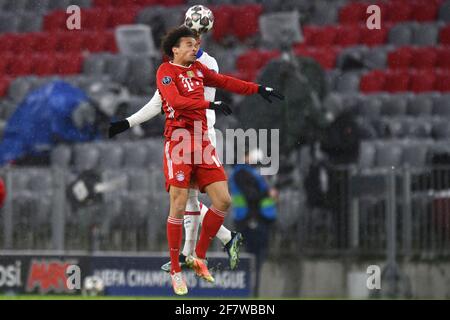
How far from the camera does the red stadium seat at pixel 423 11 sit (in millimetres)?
23891

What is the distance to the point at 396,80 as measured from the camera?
75.3 ft

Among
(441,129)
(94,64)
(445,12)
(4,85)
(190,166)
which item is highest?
(445,12)

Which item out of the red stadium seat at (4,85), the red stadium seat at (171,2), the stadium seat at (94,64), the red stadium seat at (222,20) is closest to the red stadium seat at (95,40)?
the stadium seat at (94,64)

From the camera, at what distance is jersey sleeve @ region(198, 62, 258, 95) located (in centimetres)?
1339

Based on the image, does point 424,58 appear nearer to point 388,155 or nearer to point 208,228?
point 388,155

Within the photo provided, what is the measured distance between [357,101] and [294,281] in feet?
10.9

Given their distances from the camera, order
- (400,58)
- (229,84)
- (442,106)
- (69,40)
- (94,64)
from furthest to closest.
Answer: (69,40), (94,64), (400,58), (442,106), (229,84)

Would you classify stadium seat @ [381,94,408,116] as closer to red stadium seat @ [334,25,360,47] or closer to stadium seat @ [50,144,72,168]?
red stadium seat @ [334,25,360,47]

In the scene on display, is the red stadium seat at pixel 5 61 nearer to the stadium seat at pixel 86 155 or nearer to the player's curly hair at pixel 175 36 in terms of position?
the stadium seat at pixel 86 155

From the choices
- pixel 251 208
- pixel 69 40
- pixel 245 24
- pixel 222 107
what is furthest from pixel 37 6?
pixel 222 107

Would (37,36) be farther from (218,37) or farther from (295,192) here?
(295,192)

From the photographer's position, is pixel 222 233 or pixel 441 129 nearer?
pixel 222 233

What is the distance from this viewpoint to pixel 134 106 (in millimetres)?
21422

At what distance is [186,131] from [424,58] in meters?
10.7
